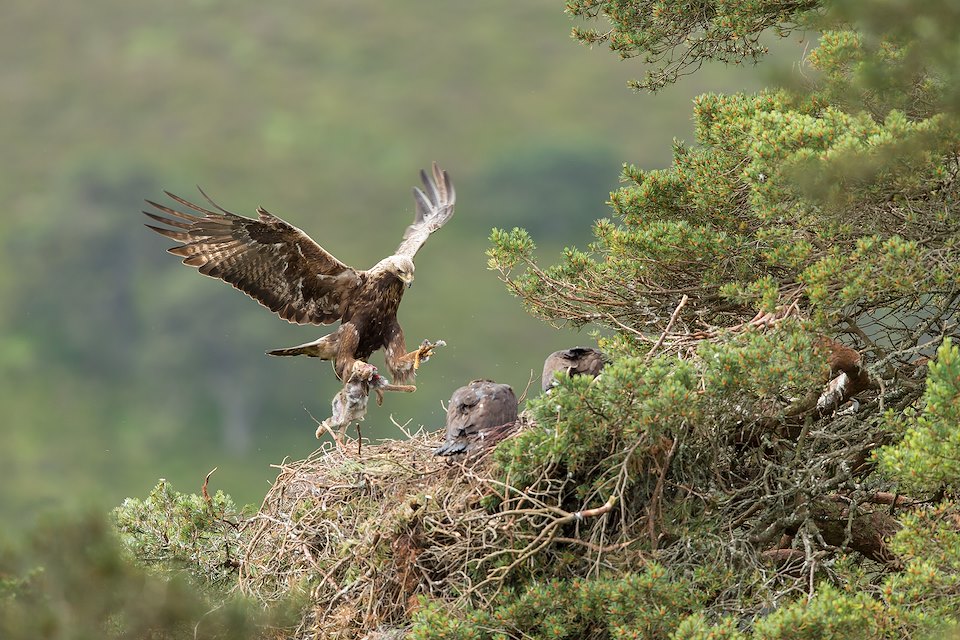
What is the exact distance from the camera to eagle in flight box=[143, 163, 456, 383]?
9.71m

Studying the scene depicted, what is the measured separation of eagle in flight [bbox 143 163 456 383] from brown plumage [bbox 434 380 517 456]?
1.51 m

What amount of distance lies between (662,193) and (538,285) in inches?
39.6

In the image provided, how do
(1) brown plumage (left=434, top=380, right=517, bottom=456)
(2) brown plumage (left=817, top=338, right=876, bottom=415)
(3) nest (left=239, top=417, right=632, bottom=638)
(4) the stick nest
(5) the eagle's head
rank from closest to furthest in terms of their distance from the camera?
(3) nest (left=239, top=417, right=632, bottom=638) < (2) brown plumage (left=817, top=338, right=876, bottom=415) < (4) the stick nest < (1) brown plumage (left=434, top=380, right=517, bottom=456) < (5) the eagle's head

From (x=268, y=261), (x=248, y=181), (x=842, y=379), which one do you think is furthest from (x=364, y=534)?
(x=248, y=181)

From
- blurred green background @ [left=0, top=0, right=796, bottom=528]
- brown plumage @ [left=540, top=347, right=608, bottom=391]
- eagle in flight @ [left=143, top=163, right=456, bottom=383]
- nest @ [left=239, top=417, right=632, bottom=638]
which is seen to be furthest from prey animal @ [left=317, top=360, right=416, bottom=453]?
blurred green background @ [left=0, top=0, right=796, bottom=528]

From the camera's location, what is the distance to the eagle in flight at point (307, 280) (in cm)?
971

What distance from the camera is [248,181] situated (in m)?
75.4

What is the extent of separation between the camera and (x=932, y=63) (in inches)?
266

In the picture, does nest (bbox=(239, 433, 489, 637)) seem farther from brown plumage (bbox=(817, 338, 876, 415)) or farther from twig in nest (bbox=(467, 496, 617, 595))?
brown plumage (bbox=(817, 338, 876, 415))

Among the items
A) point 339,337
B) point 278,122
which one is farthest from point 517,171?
point 339,337

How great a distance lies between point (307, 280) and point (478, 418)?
2.89 metres

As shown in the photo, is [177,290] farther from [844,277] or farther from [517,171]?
[844,277]

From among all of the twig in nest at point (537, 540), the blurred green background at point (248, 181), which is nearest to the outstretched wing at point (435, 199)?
the twig in nest at point (537, 540)

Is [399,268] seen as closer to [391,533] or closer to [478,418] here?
[478,418]
